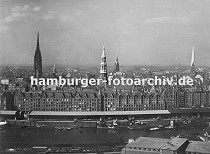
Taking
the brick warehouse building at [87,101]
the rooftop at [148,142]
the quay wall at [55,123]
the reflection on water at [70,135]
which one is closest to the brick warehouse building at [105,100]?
the brick warehouse building at [87,101]

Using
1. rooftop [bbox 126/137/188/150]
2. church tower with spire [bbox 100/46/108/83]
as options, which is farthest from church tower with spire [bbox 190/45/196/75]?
church tower with spire [bbox 100/46/108/83]

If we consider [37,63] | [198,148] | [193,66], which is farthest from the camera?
[193,66]

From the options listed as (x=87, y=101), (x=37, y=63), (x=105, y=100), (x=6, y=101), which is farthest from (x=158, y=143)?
(x=6, y=101)

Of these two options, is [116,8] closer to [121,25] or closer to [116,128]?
[121,25]

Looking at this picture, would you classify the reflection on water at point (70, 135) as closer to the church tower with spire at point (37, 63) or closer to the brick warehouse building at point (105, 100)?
the brick warehouse building at point (105, 100)

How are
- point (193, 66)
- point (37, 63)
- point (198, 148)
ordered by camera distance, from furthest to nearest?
point (193, 66), point (37, 63), point (198, 148)

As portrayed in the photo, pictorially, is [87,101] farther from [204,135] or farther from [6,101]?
[204,135]

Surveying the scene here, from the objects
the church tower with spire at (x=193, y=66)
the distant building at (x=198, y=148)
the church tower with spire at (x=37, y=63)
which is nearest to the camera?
the distant building at (x=198, y=148)
